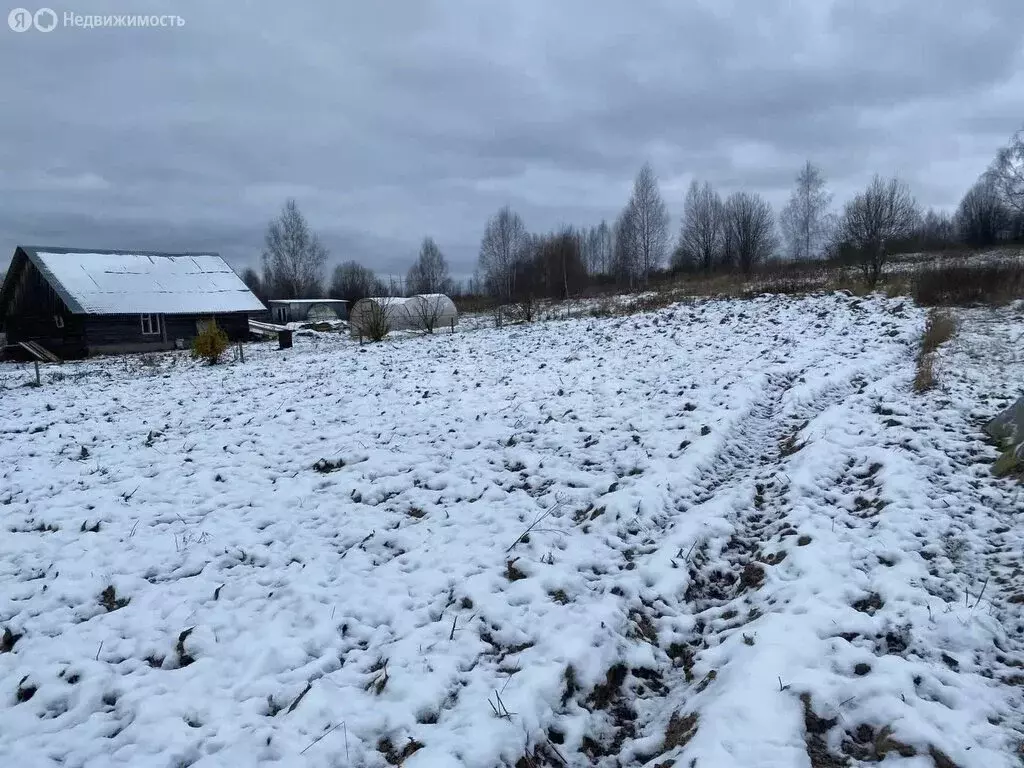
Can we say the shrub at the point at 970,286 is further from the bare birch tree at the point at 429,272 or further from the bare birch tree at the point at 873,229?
the bare birch tree at the point at 429,272

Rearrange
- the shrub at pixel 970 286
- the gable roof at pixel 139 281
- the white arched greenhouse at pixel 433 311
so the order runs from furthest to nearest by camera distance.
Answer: the white arched greenhouse at pixel 433 311
the gable roof at pixel 139 281
the shrub at pixel 970 286

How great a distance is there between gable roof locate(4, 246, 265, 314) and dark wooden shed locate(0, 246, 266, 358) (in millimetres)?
43

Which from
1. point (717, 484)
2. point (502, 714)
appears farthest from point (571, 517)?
point (502, 714)

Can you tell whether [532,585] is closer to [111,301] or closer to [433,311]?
[433,311]

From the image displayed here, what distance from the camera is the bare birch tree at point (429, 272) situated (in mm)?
82188

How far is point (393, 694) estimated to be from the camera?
12.4 ft

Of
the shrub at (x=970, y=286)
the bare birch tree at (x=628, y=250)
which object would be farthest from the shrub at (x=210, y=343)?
the bare birch tree at (x=628, y=250)

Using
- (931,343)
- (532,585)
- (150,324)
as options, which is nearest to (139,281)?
(150,324)

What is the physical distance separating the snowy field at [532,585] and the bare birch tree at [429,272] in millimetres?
73550

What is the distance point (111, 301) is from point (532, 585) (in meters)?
32.8

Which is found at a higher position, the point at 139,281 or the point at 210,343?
the point at 139,281

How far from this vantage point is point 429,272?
3275 inches

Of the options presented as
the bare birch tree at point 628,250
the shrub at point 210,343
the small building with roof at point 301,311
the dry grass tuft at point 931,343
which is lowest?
the dry grass tuft at point 931,343

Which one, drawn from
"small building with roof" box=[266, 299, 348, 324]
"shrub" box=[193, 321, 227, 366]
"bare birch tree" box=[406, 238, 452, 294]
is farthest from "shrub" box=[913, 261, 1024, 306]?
"bare birch tree" box=[406, 238, 452, 294]
